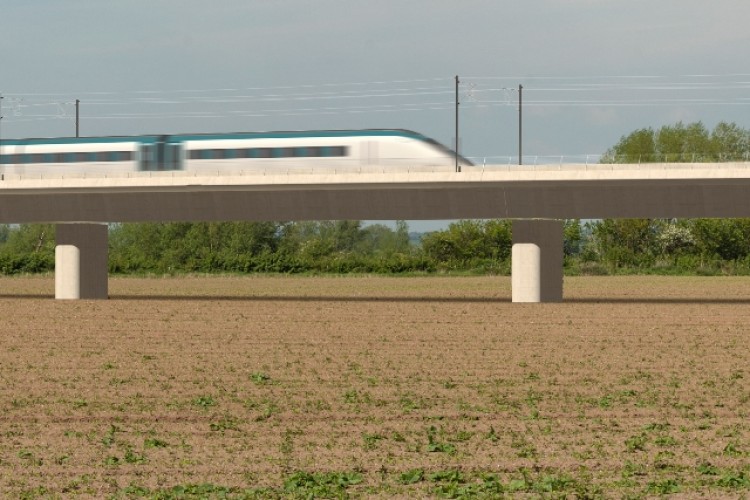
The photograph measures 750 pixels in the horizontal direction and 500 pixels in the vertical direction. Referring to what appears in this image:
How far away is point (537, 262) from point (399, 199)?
7402 millimetres

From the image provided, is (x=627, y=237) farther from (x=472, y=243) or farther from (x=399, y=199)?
(x=399, y=199)

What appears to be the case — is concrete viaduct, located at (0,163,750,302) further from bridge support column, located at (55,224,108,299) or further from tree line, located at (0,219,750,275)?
tree line, located at (0,219,750,275)

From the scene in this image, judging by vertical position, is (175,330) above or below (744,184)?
below

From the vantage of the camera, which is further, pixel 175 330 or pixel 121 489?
pixel 175 330

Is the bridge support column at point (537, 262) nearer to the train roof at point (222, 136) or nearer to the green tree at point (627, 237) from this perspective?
the train roof at point (222, 136)

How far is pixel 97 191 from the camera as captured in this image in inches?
2542

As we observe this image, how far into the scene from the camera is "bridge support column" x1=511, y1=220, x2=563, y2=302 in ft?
192

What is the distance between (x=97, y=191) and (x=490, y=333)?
95.8 ft

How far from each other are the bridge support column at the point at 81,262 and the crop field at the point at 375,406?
14078mm

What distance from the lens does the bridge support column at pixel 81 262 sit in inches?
2542

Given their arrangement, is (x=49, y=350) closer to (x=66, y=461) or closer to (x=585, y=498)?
(x=66, y=461)

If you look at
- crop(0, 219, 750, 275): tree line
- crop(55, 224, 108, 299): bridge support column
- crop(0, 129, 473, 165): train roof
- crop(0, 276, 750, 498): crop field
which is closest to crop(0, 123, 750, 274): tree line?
crop(0, 219, 750, 275): tree line

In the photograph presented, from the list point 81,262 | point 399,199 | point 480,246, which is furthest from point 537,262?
point 480,246

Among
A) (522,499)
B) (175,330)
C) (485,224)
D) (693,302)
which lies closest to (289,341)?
(175,330)
